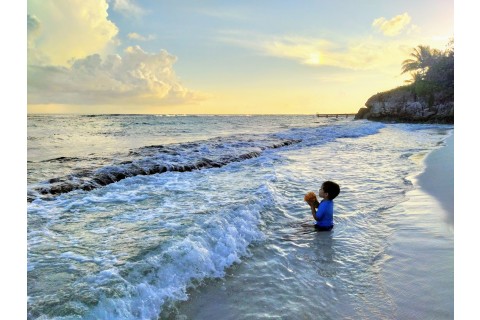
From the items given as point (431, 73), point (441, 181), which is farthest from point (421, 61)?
point (441, 181)

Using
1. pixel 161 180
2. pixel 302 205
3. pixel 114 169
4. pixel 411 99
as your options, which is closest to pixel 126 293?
pixel 302 205

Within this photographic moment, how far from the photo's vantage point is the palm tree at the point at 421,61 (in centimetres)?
5044

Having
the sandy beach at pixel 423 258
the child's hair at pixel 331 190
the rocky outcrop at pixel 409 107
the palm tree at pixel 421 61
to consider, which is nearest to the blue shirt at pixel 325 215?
the child's hair at pixel 331 190

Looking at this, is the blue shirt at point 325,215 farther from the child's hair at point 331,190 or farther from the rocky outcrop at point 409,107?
the rocky outcrop at point 409,107

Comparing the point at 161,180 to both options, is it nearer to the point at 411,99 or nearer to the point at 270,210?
the point at 270,210

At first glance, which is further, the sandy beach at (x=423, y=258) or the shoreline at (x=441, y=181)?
the shoreline at (x=441, y=181)

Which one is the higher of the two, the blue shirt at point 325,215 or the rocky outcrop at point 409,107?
the rocky outcrop at point 409,107

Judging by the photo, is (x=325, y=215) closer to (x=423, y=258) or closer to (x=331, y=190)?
(x=331, y=190)

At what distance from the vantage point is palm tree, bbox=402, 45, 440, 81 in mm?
50438

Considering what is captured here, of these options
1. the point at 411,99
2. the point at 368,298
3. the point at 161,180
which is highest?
the point at 411,99

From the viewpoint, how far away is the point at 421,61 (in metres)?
51.7

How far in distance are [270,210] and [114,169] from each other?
610 cm

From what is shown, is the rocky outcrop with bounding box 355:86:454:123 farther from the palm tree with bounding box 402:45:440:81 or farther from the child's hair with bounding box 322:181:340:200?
the child's hair with bounding box 322:181:340:200

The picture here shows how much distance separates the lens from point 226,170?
38.2ft
